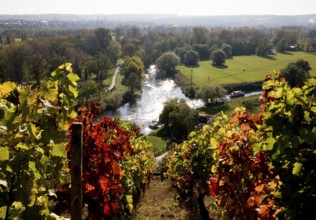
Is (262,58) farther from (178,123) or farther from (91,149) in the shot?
(91,149)

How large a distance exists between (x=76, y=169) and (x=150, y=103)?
180ft

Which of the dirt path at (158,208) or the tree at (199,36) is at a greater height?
the tree at (199,36)

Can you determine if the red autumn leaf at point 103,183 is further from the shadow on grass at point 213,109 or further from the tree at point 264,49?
the tree at point 264,49

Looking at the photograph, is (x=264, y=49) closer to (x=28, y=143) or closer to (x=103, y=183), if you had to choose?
(x=103, y=183)

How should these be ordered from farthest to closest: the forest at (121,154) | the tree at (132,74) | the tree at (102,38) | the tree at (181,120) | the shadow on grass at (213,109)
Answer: the tree at (102,38) → the tree at (132,74) → the shadow on grass at (213,109) → the tree at (181,120) → the forest at (121,154)

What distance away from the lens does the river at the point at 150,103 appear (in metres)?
49.8

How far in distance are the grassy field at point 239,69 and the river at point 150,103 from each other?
640 centimetres

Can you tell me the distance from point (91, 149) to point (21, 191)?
187 centimetres

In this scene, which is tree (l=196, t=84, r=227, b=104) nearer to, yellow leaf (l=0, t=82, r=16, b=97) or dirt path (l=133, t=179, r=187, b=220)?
dirt path (l=133, t=179, r=187, b=220)

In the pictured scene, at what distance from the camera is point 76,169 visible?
361cm

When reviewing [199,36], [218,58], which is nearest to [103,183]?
[218,58]

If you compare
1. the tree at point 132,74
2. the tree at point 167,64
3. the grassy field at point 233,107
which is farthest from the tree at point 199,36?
the grassy field at point 233,107

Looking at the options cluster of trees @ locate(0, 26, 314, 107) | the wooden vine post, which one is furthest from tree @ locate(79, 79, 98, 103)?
the wooden vine post

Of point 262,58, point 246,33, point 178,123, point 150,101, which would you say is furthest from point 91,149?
point 246,33
